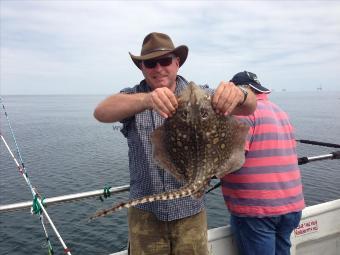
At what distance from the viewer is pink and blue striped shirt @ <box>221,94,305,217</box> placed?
397 cm

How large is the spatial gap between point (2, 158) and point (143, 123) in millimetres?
34342

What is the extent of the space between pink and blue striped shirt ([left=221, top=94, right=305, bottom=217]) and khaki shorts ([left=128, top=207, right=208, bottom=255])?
73 centimetres

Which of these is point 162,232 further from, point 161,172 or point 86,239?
point 86,239

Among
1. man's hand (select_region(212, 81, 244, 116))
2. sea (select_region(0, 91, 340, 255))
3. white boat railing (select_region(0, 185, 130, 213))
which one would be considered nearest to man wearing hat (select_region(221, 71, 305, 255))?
man's hand (select_region(212, 81, 244, 116))

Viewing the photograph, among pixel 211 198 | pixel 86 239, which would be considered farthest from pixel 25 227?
pixel 211 198

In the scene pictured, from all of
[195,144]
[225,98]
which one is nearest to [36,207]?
[195,144]

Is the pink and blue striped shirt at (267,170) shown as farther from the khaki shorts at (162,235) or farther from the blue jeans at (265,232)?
the khaki shorts at (162,235)

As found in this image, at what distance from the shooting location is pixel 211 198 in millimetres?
22406

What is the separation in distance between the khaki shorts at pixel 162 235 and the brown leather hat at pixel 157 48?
1.81 m

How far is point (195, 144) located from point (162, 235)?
1.40m

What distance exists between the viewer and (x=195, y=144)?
125 inches

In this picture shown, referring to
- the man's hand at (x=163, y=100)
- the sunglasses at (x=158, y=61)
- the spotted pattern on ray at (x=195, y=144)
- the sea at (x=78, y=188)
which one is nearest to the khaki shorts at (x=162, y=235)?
the spotted pattern on ray at (x=195, y=144)

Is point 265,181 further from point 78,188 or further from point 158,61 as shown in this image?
point 78,188

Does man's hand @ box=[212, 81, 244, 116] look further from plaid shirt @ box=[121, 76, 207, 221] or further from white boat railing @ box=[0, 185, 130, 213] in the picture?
white boat railing @ box=[0, 185, 130, 213]
